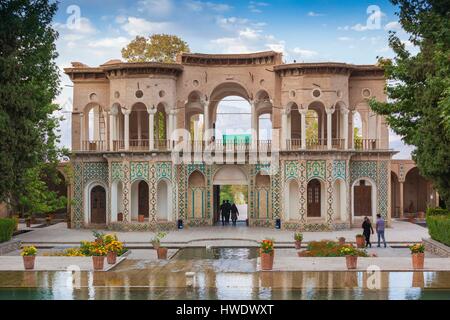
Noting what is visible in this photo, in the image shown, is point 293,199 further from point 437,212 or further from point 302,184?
point 437,212

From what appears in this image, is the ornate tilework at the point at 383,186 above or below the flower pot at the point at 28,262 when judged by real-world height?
above

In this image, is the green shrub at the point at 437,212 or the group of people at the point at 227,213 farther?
the group of people at the point at 227,213

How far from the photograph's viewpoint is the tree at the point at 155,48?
47.5 m

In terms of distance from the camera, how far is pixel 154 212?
116 ft

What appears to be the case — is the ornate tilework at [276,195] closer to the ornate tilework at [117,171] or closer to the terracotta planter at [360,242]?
the ornate tilework at [117,171]

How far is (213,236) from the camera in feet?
105

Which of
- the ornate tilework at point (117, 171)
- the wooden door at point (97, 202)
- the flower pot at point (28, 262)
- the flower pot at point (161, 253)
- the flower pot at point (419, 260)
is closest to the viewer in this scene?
the flower pot at point (419, 260)

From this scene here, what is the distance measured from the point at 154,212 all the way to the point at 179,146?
375cm

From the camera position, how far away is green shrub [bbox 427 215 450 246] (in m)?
25.1

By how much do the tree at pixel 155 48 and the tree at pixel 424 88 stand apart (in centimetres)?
2305

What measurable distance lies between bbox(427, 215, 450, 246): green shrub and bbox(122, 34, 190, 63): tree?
2555 centimetres

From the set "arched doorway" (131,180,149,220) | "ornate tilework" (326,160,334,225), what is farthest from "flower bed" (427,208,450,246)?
"arched doorway" (131,180,149,220)

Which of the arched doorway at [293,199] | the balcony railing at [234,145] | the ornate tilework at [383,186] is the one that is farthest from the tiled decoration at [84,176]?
the ornate tilework at [383,186]

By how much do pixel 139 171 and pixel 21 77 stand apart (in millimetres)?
10425
